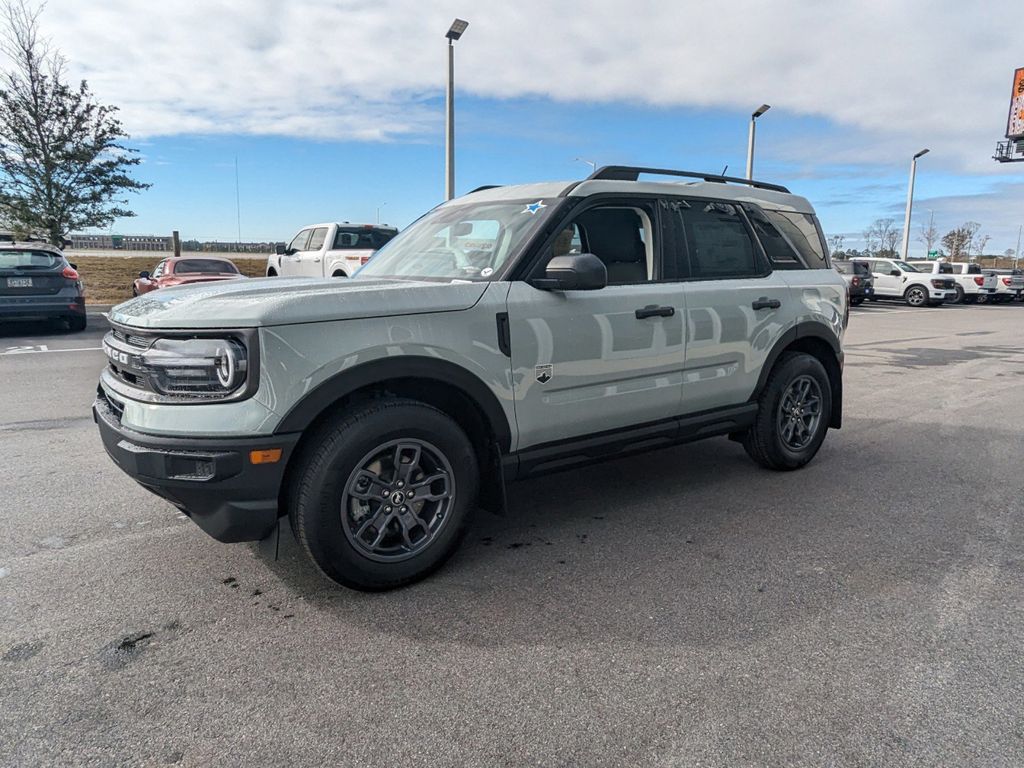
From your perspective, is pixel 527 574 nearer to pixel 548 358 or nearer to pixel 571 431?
pixel 571 431

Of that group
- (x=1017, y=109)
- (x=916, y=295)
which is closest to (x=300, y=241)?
(x=916, y=295)

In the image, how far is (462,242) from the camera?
394 cm

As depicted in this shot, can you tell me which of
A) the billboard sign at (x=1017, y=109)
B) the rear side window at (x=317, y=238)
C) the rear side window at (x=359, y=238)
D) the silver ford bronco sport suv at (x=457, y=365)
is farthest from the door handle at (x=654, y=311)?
the billboard sign at (x=1017, y=109)

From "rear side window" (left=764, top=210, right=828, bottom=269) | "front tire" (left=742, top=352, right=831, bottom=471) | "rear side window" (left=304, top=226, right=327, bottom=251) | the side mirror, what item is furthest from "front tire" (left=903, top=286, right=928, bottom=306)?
the side mirror

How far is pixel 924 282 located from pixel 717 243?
2830cm

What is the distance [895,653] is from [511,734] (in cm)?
155

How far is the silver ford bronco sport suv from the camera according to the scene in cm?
274

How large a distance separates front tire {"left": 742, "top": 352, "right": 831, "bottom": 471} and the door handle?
3.92ft

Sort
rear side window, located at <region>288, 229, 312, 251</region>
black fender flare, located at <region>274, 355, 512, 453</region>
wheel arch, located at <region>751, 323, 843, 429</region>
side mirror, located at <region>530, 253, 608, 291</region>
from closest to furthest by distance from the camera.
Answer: black fender flare, located at <region>274, 355, 512, 453</region> → side mirror, located at <region>530, 253, 608, 291</region> → wheel arch, located at <region>751, 323, 843, 429</region> → rear side window, located at <region>288, 229, 312, 251</region>

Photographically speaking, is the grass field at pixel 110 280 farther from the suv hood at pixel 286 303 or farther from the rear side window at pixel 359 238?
the suv hood at pixel 286 303

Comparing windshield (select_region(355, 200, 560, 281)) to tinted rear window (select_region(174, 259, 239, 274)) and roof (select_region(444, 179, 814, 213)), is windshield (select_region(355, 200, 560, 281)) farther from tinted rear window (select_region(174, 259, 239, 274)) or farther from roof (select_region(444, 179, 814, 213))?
tinted rear window (select_region(174, 259, 239, 274))

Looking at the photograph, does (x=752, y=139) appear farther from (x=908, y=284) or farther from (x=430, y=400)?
(x=430, y=400)

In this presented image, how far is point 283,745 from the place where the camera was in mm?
2150

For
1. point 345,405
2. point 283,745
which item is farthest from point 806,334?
point 283,745
